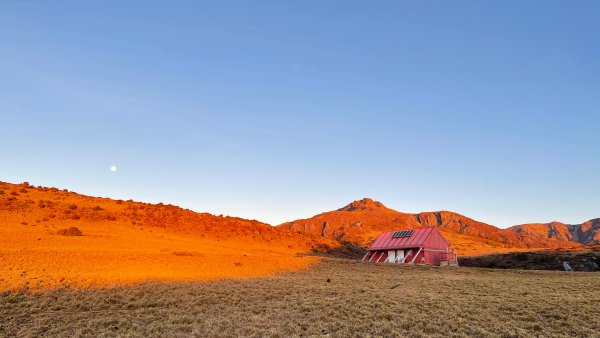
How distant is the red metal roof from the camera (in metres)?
53.0

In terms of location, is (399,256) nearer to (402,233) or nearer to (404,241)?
(404,241)

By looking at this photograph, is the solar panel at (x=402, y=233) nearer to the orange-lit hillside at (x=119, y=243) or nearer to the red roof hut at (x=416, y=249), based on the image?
the red roof hut at (x=416, y=249)

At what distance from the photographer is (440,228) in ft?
405

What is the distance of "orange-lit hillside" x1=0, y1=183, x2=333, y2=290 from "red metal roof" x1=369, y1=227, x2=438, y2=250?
10355 millimetres

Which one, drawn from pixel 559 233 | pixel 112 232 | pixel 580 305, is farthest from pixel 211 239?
pixel 559 233

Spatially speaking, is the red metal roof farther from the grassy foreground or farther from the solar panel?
the grassy foreground

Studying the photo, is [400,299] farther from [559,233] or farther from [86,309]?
[559,233]

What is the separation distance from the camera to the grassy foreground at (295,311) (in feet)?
43.1

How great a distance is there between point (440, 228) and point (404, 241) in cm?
7461

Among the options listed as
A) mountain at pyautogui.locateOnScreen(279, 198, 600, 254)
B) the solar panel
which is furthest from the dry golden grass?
mountain at pyautogui.locateOnScreen(279, 198, 600, 254)

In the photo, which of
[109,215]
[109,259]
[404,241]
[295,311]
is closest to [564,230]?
[404,241]

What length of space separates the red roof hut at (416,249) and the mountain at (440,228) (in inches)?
1166

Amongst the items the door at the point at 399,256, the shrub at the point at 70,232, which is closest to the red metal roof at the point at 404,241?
the door at the point at 399,256

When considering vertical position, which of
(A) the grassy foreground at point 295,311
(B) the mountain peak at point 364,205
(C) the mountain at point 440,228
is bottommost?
(A) the grassy foreground at point 295,311
